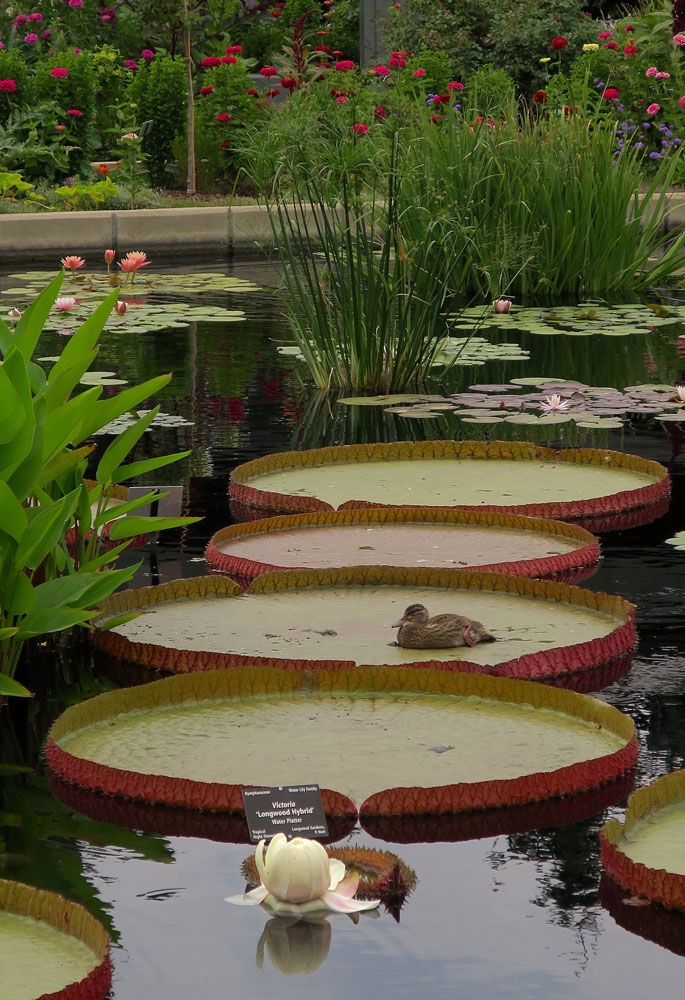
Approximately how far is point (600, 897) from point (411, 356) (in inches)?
186

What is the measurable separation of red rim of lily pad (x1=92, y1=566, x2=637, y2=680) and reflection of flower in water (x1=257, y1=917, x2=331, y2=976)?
0.91 m

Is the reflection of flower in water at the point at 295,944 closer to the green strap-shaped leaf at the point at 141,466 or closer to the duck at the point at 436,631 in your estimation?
the duck at the point at 436,631

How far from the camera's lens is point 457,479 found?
17.4ft

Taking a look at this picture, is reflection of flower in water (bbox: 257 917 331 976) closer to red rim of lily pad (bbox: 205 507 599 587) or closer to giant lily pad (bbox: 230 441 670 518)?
red rim of lily pad (bbox: 205 507 599 587)

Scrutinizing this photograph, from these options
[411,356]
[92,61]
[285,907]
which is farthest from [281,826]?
[92,61]

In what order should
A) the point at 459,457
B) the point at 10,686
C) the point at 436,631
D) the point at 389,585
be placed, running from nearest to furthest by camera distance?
1. the point at 10,686
2. the point at 436,631
3. the point at 389,585
4. the point at 459,457

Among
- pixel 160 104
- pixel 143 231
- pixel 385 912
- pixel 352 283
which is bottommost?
pixel 385 912

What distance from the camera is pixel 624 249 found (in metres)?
10.2

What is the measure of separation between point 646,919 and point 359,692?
0.93 m

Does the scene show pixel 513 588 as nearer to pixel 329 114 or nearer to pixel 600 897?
pixel 600 897

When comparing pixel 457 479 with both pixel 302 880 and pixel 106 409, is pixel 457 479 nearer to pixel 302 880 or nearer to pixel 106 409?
pixel 106 409

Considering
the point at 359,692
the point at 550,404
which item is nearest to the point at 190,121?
the point at 550,404

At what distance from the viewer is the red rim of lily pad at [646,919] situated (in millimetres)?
2455

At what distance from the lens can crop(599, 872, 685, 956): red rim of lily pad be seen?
246cm
